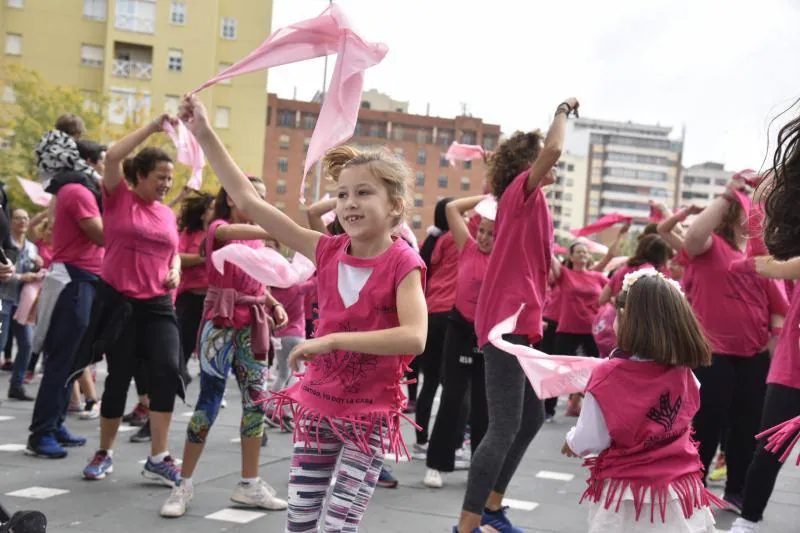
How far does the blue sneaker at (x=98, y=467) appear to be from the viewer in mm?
5988

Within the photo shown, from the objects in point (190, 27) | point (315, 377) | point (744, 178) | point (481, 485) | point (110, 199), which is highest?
point (190, 27)

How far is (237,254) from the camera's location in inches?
212

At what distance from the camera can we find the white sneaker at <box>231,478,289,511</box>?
550 centimetres

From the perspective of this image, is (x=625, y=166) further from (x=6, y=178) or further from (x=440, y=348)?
(x=440, y=348)

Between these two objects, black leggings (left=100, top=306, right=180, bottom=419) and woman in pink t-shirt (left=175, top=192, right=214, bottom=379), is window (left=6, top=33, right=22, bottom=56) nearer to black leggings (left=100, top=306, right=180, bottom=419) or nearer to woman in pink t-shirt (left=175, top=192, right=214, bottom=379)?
woman in pink t-shirt (left=175, top=192, right=214, bottom=379)

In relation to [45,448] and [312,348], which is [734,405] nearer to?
[312,348]

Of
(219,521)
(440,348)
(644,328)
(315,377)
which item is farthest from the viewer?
(440,348)

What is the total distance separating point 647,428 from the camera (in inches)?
147

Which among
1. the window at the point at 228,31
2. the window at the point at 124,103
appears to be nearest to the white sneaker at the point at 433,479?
the window at the point at 124,103

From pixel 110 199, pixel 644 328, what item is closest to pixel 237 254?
pixel 110 199

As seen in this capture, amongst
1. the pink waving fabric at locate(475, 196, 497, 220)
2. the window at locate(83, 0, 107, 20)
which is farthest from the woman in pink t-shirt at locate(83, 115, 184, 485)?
the window at locate(83, 0, 107, 20)

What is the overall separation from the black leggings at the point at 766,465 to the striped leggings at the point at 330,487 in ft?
7.95

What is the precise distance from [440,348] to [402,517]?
2.56 meters

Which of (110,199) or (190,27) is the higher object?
(190,27)
